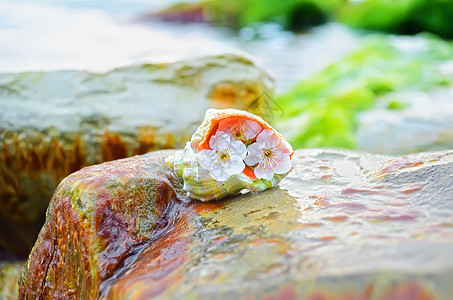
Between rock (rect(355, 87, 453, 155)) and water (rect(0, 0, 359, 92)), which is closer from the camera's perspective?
rock (rect(355, 87, 453, 155))

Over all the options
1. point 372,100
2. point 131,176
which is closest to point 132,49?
point 372,100

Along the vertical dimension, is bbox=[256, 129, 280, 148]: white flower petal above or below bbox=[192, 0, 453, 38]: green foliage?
above

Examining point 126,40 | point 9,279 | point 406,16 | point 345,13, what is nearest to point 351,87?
point 9,279

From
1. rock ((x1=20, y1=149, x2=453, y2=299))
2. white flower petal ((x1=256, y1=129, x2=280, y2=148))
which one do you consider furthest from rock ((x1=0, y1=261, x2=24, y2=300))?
white flower petal ((x1=256, y1=129, x2=280, y2=148))

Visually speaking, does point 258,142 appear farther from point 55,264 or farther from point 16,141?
point 16,141

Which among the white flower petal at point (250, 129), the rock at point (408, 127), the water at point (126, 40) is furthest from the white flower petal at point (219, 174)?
the rock at point (408, 127)

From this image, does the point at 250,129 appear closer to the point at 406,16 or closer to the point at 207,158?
the point at 207,158

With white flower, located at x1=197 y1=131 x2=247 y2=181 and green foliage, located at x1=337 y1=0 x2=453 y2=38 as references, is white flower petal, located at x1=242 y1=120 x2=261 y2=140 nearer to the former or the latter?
white flower, located at x1=197 y1=131 x2=247 y2=181
